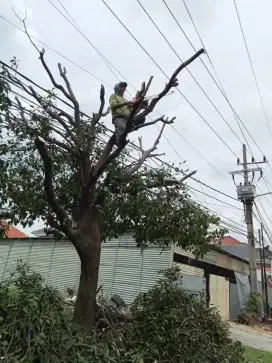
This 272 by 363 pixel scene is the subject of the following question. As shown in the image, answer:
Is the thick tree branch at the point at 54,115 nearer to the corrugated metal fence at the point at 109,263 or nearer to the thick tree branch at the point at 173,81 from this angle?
the thick tree branch at the point at 173,81

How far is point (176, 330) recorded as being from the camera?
6.16 m

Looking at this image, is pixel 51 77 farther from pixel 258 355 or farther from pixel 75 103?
pixel 258 355

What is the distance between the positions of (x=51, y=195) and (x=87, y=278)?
1.45 metres

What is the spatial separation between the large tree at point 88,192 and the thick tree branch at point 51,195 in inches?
8.3

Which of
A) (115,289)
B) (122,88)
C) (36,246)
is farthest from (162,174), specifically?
(36,246)

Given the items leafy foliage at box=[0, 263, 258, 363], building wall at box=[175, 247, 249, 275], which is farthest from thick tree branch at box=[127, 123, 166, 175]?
building wall at box=[175, 247, 249, 275]

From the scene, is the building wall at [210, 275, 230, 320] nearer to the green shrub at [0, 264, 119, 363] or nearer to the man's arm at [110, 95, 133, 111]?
the man's arm at [110, 95, 133, 111]

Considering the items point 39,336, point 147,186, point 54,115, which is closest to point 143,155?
point 147,186

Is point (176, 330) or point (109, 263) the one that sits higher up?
point (109, 263)

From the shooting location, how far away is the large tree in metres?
6.24

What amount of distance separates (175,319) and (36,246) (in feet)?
46.6

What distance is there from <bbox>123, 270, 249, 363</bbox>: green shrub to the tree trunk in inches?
27.5

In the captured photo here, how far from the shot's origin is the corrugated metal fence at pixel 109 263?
15758 mm

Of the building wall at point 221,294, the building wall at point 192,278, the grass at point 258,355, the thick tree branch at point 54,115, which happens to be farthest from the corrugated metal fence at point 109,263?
the thick tree branch at point 54,115
